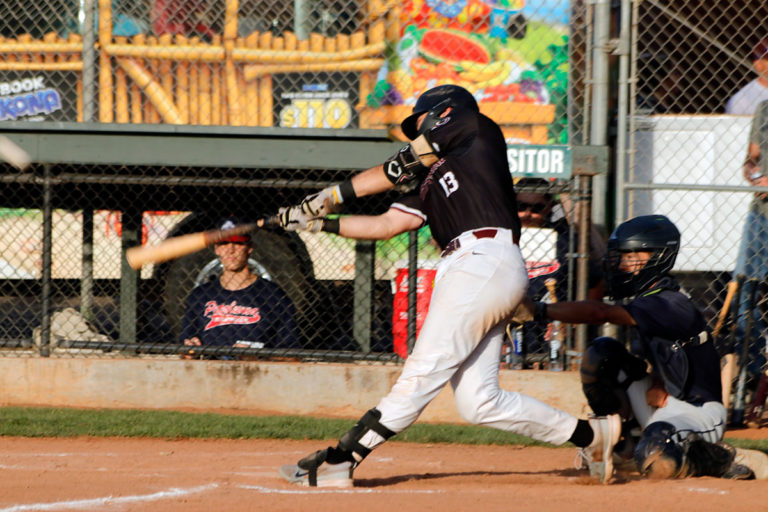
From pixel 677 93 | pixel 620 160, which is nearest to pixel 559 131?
pixel 620 160

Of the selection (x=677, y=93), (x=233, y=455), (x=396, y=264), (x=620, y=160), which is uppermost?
(x=677, y=93)

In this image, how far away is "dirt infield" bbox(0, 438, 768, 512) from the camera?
399 cm

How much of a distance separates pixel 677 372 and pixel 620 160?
2.27 m

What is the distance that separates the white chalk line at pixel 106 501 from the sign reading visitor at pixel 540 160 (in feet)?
11.0

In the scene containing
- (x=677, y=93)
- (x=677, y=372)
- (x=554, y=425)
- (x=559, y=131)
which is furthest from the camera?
(x=677, y=93)

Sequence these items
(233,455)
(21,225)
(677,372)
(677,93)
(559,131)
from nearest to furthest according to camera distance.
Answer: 1. (677,372)
2. (233,455)
3. (559,131)
4. (677,93)
5. (21,225)

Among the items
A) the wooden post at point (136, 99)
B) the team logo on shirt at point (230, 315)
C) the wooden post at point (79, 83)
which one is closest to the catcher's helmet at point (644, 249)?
the team logo on shirt at point (230, 315)

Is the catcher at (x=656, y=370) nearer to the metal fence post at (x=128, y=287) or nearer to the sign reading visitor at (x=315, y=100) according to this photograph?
the sign reading visitor at (x=315, y=100)

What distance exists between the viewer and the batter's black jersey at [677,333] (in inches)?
184

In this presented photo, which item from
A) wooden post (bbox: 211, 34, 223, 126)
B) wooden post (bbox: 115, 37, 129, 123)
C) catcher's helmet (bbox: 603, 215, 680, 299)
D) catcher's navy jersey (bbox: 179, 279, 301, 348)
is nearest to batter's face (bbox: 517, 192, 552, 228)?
catcher's navy jersey (bbox: 179, 279, 301, 348)

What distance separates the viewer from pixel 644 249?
193 inches

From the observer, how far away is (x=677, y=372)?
4867mm

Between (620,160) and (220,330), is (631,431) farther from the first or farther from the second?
(220,330)

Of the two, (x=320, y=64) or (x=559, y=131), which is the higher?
(x=320, y=64)
